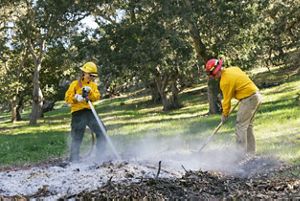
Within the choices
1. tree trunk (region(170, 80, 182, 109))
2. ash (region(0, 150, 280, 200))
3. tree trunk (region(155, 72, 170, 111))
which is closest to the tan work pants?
ash (region(0, 150, 280, 200))

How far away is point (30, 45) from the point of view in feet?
106

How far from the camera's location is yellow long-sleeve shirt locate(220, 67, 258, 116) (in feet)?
32.5

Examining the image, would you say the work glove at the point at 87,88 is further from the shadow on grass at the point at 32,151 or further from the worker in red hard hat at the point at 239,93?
the shadow on grass at the point at 32,151

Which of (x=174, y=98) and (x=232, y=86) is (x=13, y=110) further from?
(x=232, y=86)

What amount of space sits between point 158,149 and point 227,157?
2497 millimetres

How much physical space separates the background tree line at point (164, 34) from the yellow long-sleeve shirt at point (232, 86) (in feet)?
27.2

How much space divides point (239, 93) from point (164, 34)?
1337 centimetres

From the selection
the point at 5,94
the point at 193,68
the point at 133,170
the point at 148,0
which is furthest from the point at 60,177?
the point at 5,94

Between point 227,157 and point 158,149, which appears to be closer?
point 227,157

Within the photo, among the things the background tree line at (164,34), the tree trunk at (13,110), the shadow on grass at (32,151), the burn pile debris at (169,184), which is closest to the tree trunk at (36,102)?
the background tree line at (164,34)

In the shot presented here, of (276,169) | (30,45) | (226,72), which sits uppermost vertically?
(30,45)

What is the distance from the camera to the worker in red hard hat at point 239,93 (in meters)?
9.90

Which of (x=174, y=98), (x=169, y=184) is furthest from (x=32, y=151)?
(x=174, y=98)

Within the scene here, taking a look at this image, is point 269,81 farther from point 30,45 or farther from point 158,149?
point 158,149
